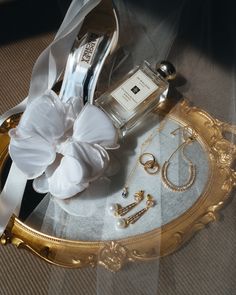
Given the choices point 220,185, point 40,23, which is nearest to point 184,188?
point 220,185

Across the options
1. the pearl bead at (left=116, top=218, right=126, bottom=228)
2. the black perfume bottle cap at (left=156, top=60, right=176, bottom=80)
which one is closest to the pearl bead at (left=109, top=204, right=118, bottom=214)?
the pearl bead at (left=116, top=218, right=126, bottom=228)

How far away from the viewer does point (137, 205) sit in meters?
0.67

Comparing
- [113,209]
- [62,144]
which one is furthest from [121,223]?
[62,144]

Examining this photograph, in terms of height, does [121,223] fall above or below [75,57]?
below

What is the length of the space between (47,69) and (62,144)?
0.52 feet

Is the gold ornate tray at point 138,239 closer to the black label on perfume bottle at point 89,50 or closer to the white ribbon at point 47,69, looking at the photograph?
the white ribbon at point 47,69

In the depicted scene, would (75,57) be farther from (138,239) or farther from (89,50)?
(138,239)

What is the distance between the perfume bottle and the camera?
2.29 ft

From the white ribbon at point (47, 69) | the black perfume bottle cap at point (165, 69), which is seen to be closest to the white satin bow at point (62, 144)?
the white ribbon at point (47, 69)

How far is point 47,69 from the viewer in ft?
2.40

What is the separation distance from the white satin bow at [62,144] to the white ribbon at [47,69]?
0.13 ft

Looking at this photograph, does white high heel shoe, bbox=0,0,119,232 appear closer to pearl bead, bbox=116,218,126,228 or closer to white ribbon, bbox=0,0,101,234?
white ribbon, bbox=0,0,101,234

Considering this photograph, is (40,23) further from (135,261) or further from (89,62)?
(135,261)

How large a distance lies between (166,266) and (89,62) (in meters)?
0.34
